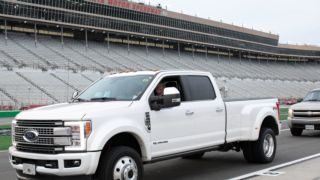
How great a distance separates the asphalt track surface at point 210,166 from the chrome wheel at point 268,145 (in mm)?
257

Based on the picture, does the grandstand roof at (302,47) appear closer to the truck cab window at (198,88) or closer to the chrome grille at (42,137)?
the truck cab window at (198,88)

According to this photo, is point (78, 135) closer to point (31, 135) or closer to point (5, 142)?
point (31, 135)

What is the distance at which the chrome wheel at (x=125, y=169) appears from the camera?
669cm

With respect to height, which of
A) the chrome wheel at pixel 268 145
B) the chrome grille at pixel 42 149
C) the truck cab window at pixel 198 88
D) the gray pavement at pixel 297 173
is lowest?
the gray pavement at pixel 297 173

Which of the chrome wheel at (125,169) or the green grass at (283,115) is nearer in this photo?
the chrome wheel at (125,169)

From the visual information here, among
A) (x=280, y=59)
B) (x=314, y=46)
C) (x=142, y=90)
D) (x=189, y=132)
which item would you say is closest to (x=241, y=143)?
(x=189, y=132)

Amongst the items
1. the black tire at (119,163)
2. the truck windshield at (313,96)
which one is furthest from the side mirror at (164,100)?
the truck windshield at (313,96)

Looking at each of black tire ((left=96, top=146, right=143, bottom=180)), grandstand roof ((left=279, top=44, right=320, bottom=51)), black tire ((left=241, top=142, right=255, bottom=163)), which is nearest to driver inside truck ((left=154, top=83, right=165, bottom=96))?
black tire ((left=96, top=146, right=143, bottom=180))

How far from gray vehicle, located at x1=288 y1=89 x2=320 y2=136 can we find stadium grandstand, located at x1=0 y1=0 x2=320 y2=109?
66.4ft

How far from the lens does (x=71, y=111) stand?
6535 mm

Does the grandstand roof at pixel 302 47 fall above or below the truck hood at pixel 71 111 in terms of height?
above

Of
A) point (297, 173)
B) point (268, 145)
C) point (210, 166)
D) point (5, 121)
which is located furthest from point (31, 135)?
point (5, 121)

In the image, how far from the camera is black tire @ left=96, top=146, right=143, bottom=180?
258 inches

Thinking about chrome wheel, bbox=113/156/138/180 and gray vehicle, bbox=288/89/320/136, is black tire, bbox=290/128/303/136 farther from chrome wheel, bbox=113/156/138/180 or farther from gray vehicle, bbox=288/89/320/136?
chrome wheel, bbox=113/156/138/180
